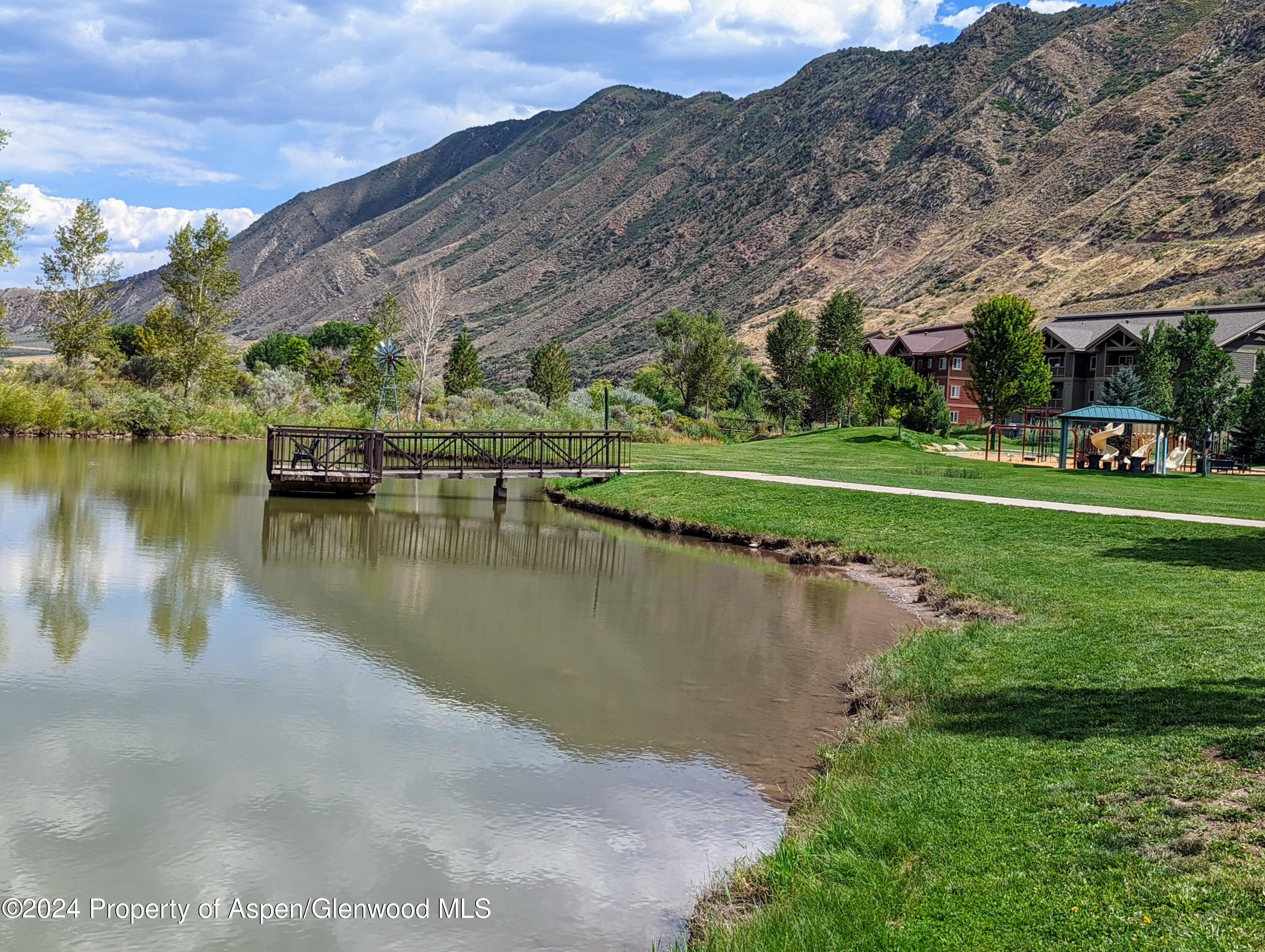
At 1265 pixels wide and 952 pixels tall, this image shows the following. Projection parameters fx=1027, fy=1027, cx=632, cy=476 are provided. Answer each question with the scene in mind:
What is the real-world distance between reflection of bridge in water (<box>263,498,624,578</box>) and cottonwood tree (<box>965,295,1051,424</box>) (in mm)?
38661

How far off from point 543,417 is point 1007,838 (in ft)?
168

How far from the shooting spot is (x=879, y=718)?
10.1 meters

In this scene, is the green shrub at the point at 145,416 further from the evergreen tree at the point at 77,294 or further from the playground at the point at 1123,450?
the playground at the point at 1123,450

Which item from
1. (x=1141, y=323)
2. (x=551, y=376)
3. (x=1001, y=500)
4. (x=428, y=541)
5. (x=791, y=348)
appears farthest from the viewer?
(x=791, y=348)

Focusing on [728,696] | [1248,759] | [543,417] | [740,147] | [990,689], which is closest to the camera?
[1248,759]

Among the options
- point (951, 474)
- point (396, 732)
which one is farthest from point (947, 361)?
point (396, 732)

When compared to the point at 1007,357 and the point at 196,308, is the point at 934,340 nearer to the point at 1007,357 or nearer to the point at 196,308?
the point at 1007,357

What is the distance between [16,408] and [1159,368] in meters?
56.9

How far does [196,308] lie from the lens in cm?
5981

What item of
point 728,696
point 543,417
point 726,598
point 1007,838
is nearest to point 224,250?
point 543,417

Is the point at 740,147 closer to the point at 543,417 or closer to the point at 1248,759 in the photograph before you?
the point at 543,417

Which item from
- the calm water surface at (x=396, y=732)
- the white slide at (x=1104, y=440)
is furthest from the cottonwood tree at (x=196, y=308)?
the white slide at (x=1104, y=440)

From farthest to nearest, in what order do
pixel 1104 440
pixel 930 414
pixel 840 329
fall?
pixel 840 329, pixel 930 414, pixel 1104 440

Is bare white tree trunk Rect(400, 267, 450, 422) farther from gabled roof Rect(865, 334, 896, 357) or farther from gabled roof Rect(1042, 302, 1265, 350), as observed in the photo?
gabled roof Rect(1042, 302, 1265, 350)
